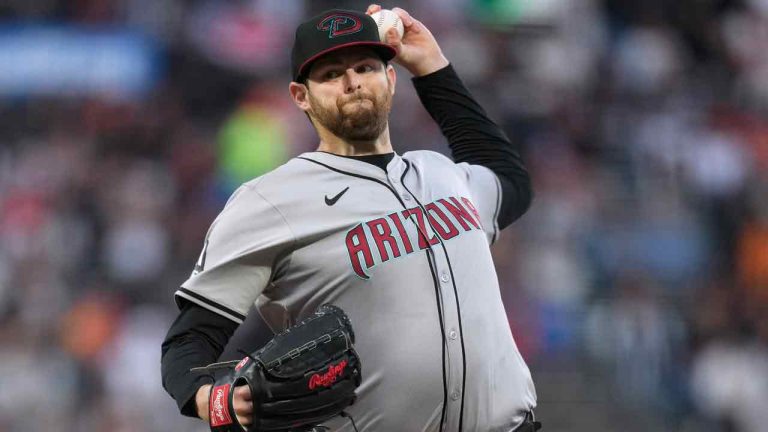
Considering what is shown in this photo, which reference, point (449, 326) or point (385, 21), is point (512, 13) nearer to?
point (385, 21)

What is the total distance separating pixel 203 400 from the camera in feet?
8.59

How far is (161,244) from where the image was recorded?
924 cm

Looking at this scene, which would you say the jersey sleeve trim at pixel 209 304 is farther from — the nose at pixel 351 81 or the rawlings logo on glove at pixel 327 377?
the nose at pixel 351 81

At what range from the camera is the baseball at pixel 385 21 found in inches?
133

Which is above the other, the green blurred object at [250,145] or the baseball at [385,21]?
the green blurred object at [250,145]

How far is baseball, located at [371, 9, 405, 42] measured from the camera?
3385 mm

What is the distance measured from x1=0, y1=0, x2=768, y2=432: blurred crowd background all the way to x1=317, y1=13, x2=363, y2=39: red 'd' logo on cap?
17.2ft

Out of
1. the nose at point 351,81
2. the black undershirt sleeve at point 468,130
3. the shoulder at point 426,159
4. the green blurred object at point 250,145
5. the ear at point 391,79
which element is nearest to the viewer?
the nose at point 351,81

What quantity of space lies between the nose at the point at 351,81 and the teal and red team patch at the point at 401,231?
0.35 meters

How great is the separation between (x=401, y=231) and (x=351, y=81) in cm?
42

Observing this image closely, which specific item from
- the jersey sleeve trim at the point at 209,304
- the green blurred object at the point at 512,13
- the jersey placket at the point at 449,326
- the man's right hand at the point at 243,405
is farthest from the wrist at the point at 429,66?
the green blurred object at the point at 512,13

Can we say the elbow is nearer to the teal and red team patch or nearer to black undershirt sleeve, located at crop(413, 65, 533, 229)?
black undershirt sleeve, located at crop(413, 65, 533, 229)

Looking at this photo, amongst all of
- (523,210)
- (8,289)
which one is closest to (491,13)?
(8,289)

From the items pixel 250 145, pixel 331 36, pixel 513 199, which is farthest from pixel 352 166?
pixel 250 145
